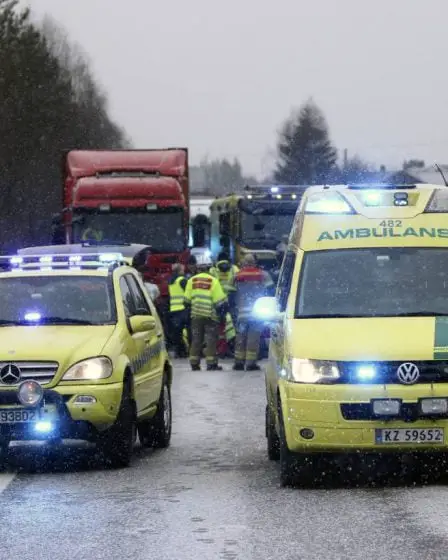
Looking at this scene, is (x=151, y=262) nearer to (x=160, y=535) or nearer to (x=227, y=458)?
(x=227, y=458)

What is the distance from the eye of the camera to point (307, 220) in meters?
12.3

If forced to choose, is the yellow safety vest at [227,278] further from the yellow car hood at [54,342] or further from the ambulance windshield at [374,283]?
the ambulance windshield at [374,283]

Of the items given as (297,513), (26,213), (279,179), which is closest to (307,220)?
(297,513)

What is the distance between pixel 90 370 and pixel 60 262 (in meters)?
2.14

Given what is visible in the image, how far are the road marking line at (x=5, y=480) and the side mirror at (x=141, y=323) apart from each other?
1.59 metres

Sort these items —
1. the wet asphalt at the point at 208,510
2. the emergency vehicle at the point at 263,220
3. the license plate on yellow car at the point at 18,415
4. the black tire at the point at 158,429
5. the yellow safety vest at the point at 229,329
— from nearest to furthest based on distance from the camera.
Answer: the wet asphalt at the point at 208,510 < the license plate on yellow car at the point at 18,415 < the black tire at the point at 158,429 < the yellow safety vest at the point at 229,329 < the emergency vehicle at the point at 263,220

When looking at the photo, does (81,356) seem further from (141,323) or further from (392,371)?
(392,371)

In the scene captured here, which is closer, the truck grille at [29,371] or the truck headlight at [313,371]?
the truck headlight at [313,371]

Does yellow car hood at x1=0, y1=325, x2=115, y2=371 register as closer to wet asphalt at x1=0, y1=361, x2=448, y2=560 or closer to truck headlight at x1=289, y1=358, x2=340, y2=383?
wet asphalt at x1=0, y1=361, x2=448, y2=560

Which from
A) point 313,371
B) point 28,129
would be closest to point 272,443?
point 313,371

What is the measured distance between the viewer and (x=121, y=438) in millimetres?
12531

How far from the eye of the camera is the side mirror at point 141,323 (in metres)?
13.1

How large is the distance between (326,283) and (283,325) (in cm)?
46

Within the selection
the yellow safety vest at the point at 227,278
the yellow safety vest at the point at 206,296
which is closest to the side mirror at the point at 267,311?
the yellow safety vest at the point at 206,296
